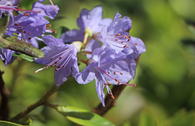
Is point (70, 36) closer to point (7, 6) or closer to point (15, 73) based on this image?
point (7, 6)

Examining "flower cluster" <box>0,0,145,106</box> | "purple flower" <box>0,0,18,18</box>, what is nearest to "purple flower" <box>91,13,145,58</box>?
"flower cluster" <box>0,0,145,106</box>

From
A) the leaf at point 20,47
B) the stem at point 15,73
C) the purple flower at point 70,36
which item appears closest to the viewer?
the leaf at point 20,47

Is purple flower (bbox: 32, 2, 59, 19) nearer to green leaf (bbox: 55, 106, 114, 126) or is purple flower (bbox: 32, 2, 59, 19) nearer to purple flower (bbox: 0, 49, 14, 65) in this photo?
purple flower (bbox: 0, 49, 14, 65)

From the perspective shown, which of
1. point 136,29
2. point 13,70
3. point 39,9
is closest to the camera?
point 39,9

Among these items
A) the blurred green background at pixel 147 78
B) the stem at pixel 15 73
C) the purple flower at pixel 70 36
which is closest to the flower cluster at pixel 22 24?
the purple flower at pixel 70 36

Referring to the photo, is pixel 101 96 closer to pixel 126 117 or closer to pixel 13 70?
pixel 13 70

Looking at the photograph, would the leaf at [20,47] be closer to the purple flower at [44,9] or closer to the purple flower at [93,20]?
the purple flower at [44,9]

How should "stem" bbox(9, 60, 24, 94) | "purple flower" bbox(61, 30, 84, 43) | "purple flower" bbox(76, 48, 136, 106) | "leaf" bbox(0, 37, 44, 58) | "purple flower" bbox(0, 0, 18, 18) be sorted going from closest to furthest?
"leaf" bbox(0, 37, 44, 58) < "purple flower" bbox(0, 0, 18, 18) < "purple flower" bbox(76, 48, 136, 106) < "purple flower" bbox(61, 30, 84, 43) < "stem" bbox(9, 60, 24, 94)

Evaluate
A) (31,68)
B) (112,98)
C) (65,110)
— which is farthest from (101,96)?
(31,68)
